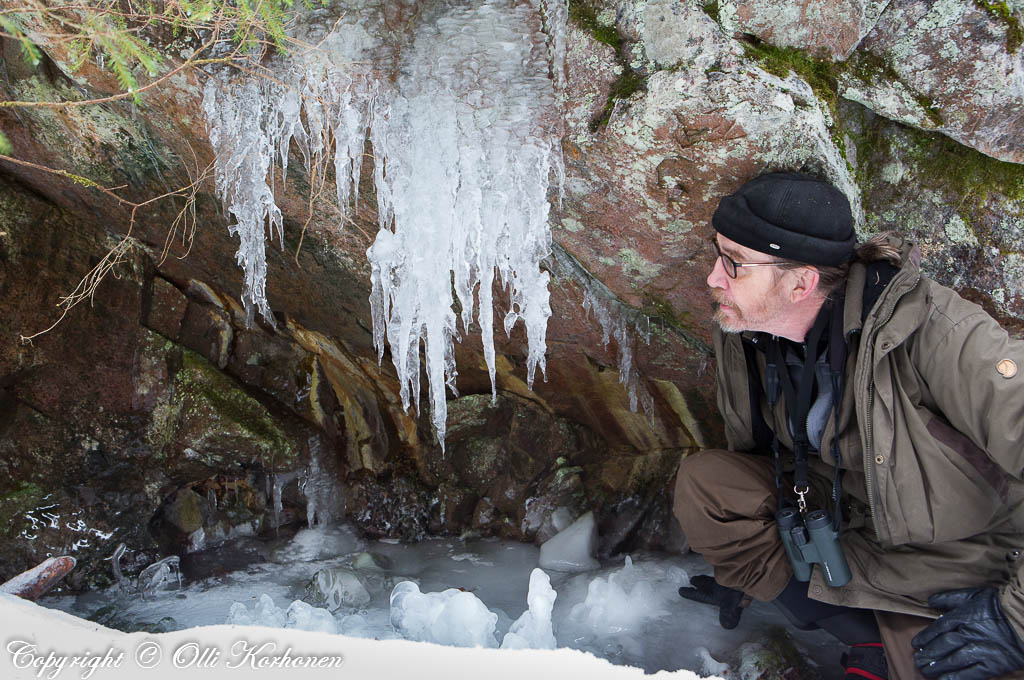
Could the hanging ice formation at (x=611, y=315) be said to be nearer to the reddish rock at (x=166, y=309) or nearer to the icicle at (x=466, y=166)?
the icicle at (x=466, y=166)

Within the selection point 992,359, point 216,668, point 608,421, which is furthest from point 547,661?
point 608,421

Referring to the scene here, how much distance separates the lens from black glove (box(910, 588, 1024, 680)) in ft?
6.60

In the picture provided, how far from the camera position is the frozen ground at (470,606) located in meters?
3.10

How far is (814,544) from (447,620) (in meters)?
1.61

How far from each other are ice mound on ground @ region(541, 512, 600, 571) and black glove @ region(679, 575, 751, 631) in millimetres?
863

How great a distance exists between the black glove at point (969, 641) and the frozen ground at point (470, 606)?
0.81 meters

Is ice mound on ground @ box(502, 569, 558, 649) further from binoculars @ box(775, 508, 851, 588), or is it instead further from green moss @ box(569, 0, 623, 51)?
green moss @ box(569, 0, 623, 51)

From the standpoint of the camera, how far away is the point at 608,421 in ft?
14.7

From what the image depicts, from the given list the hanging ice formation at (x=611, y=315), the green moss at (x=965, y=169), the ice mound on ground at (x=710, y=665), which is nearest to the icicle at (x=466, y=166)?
the hanging ice formation at (x=611, y=315)

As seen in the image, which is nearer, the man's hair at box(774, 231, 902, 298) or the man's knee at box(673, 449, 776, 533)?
the man's hair at box(774, 231, 902, 298)

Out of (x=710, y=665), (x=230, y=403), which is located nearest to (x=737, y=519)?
(x=710, y=665)

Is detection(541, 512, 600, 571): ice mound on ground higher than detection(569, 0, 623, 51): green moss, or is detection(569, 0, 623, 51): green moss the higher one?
detection(569, 0, 623, 51): green moss

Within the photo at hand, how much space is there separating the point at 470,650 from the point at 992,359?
5.67 feet

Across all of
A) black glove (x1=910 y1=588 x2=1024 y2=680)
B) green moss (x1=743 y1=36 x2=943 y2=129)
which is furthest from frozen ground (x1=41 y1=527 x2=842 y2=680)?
green moss (x1=743 y1=36 x2=943 y2=129)
